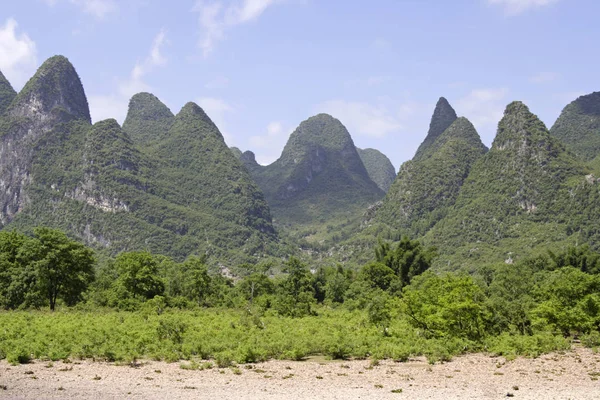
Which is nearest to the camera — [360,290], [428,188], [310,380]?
[310,380]

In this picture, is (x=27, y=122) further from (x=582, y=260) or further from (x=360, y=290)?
(x=582, y=260)

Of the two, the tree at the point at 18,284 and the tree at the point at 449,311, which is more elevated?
the tree at the point at 18,284

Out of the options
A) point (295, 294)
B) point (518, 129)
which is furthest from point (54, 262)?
point (518, 129)

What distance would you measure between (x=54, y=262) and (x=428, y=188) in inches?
5629

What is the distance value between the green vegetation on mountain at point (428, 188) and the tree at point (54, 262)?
129m

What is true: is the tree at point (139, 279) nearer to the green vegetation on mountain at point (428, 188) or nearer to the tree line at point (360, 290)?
the tree line at point (360, 290)

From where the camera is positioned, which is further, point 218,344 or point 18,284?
point 18,284

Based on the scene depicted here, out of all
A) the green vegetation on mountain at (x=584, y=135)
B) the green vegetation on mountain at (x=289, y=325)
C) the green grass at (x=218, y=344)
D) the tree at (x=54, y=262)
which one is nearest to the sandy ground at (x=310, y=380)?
the green grass at (x=218, y=344)

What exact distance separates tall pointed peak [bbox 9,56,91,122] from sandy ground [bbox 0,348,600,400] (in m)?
181

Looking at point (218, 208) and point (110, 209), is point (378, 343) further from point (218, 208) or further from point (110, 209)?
point (218, 208)

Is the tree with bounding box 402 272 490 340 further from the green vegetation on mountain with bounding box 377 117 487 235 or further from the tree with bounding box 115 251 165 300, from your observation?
the green vegetation on mountain with bounding box 377 117 487 235

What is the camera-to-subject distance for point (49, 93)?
614 ft

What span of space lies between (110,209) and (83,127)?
3561 cm

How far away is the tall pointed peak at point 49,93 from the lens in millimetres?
184125
